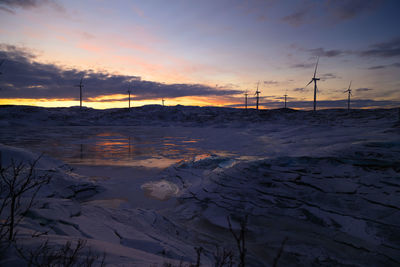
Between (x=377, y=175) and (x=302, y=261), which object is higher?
(x=377, y=175)

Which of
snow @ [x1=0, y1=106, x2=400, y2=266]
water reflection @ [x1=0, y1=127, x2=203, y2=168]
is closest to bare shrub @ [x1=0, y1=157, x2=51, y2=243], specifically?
snow @ [x1=0, y1=106, x2=400, y2=266]

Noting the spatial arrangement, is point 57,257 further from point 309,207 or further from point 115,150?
point 115,150

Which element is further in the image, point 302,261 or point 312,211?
point 312,211

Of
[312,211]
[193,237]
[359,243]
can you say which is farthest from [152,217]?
[359,243]

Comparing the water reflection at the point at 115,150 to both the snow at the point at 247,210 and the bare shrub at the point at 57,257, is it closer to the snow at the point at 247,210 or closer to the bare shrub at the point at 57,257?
the snow at the point at 247,210

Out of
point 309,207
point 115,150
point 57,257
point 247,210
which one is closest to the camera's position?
point 57,257

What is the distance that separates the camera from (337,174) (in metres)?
5.00

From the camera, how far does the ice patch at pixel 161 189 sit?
18.1 ft

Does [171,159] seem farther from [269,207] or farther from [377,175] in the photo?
[377,175]

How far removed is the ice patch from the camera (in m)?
5.52

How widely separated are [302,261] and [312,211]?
4.30ft

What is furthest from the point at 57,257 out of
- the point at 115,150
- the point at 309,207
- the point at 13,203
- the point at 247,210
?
the point at 115,150

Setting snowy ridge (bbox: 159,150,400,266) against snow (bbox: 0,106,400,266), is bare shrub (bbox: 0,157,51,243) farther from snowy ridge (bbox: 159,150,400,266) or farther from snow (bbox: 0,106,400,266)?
snowy ridge (bbox: 159,150,400,266)

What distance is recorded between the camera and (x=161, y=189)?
5922 mm
